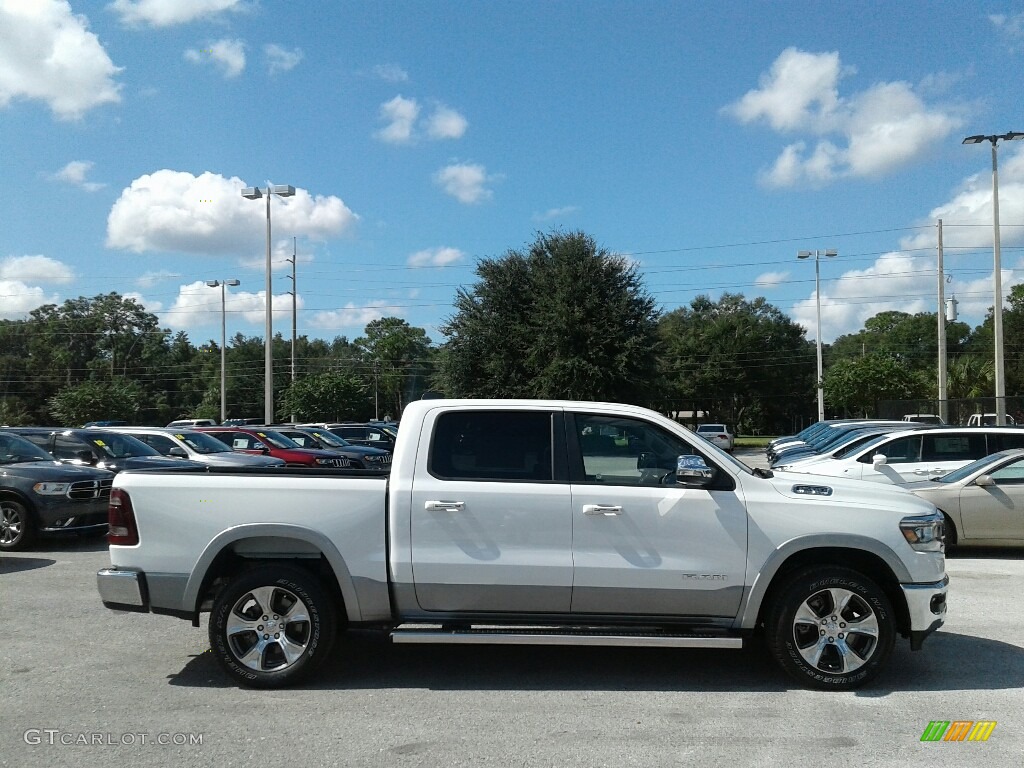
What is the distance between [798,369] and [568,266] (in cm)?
5415

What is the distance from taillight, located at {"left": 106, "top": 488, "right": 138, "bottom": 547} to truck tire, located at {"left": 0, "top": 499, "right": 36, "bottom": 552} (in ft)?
23.8

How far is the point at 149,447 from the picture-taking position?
629 inches

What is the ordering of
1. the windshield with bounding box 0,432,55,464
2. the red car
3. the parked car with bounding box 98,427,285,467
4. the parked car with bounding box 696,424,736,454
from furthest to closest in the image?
1. the parked car with bounding box 696,424,736,454
2. the red car
3. the parked car with bounding box 98,427,285,467
4. the windshield with bounding box 0,432,55,464

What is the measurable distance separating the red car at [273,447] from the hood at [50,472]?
5.22m

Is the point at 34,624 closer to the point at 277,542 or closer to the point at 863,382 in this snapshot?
the point at 277,542

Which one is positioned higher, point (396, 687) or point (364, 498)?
point (364, 498)

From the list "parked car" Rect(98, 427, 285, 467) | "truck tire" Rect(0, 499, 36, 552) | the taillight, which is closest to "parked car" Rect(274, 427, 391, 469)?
Result: "parked car" Rect(98, 427, 285, 467)

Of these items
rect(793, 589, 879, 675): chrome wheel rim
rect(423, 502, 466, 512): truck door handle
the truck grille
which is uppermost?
rect(423, 502, 466, 512): truck door handle

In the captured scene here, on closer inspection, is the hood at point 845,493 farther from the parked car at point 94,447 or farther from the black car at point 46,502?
the parked car at point 94,447

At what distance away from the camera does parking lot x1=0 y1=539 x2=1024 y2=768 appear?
4.75 meters

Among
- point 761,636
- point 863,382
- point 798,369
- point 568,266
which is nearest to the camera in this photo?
point 761,636

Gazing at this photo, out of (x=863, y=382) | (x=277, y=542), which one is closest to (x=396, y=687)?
(x=277, y=542)

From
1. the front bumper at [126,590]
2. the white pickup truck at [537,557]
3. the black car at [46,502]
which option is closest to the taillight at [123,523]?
the white pickup truck at [537,557]

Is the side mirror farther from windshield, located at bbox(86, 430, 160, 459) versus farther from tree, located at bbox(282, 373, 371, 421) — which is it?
tree, located at bbox(282, 373, 371, 421)
